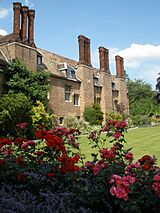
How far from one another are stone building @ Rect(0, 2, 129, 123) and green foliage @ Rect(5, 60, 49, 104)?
825 mm

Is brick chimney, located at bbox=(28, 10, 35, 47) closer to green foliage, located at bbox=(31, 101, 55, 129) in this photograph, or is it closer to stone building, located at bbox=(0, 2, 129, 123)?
stone building, located at bbox=(0, 2, 129, 123)

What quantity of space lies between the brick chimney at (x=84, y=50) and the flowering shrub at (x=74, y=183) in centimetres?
2942

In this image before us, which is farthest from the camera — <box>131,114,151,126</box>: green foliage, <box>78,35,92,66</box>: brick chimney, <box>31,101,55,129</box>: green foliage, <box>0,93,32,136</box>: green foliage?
<box>131,114,151,126</box>: green foliage

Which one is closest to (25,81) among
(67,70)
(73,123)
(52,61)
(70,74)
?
(73,123)

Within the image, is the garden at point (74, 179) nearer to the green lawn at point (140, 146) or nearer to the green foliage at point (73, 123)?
the green lawn at point (140, 146)

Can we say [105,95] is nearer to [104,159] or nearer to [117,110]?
[117,110]

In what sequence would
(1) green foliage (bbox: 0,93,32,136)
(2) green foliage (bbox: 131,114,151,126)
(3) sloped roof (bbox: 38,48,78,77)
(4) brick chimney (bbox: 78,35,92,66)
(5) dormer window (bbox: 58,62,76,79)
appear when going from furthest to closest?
(2) green foliage (bbox: 131,114,151,126) → (4) brick chimney (bbox: 78,35,92,66) → (5) dormer window (bbox: 58,62,76,79) → (3) sloped roof (bbox: 38,48,78,77) → (1) green foliage (bbox: 0,93,32,136)

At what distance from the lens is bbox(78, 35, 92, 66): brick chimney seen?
33.9 m

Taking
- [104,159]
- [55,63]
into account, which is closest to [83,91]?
[55,63]

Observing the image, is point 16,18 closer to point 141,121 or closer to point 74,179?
point 74,179

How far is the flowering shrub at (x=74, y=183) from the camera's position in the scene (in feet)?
10.7

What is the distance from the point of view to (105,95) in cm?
3700

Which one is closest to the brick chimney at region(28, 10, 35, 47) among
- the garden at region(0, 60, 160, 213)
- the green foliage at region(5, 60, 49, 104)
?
the green foliage at region(5, 60, 49, 104)

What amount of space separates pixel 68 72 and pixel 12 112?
12.9m
